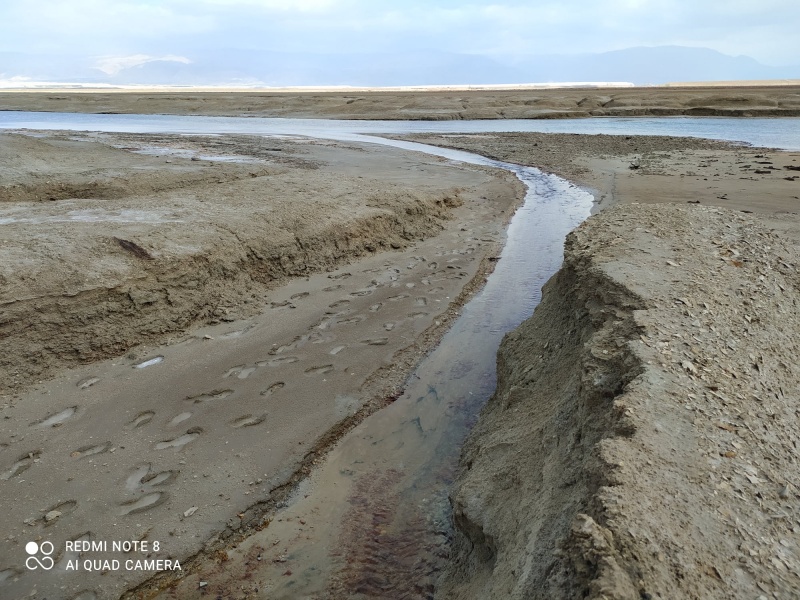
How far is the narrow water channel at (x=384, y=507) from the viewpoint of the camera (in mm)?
2969

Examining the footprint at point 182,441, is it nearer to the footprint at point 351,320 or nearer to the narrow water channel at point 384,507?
the narrow water channel at point 384,507

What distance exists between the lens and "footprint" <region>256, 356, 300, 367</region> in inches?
192

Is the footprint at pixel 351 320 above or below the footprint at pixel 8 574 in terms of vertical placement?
above

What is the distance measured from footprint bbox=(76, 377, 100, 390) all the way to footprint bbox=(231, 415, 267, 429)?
1231mm

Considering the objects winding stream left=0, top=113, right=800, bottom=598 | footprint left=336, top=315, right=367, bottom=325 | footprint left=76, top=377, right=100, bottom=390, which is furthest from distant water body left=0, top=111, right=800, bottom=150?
footprint left=76, top=377, right=100, bottom=390

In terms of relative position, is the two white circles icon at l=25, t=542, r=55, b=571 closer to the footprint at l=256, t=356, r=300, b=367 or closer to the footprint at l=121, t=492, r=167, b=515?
the footprint at l=121, t=492, r=167, b=515

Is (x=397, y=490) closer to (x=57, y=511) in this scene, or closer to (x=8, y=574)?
(x=57, y=511)

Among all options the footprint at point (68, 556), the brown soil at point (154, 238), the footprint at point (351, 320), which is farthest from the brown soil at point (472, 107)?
the footprint at point (68, 556)

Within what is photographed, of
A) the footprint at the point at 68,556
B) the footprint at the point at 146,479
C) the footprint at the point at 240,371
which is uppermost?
the footprint at the point at 240,371

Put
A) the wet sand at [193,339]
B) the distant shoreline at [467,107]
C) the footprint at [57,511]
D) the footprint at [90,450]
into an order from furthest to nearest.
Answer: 1. the distant shoreline at [467,107]
2. the footprint at [90,450]
3. the wet sand at [193,339]
4. the footprint at [57,511]

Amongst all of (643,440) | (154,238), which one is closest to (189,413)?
(154,238)

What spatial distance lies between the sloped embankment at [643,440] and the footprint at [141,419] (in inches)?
84.5

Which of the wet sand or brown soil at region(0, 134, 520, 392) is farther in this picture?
brown soil at region(0, 134, 520, 392)

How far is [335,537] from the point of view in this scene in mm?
3244
